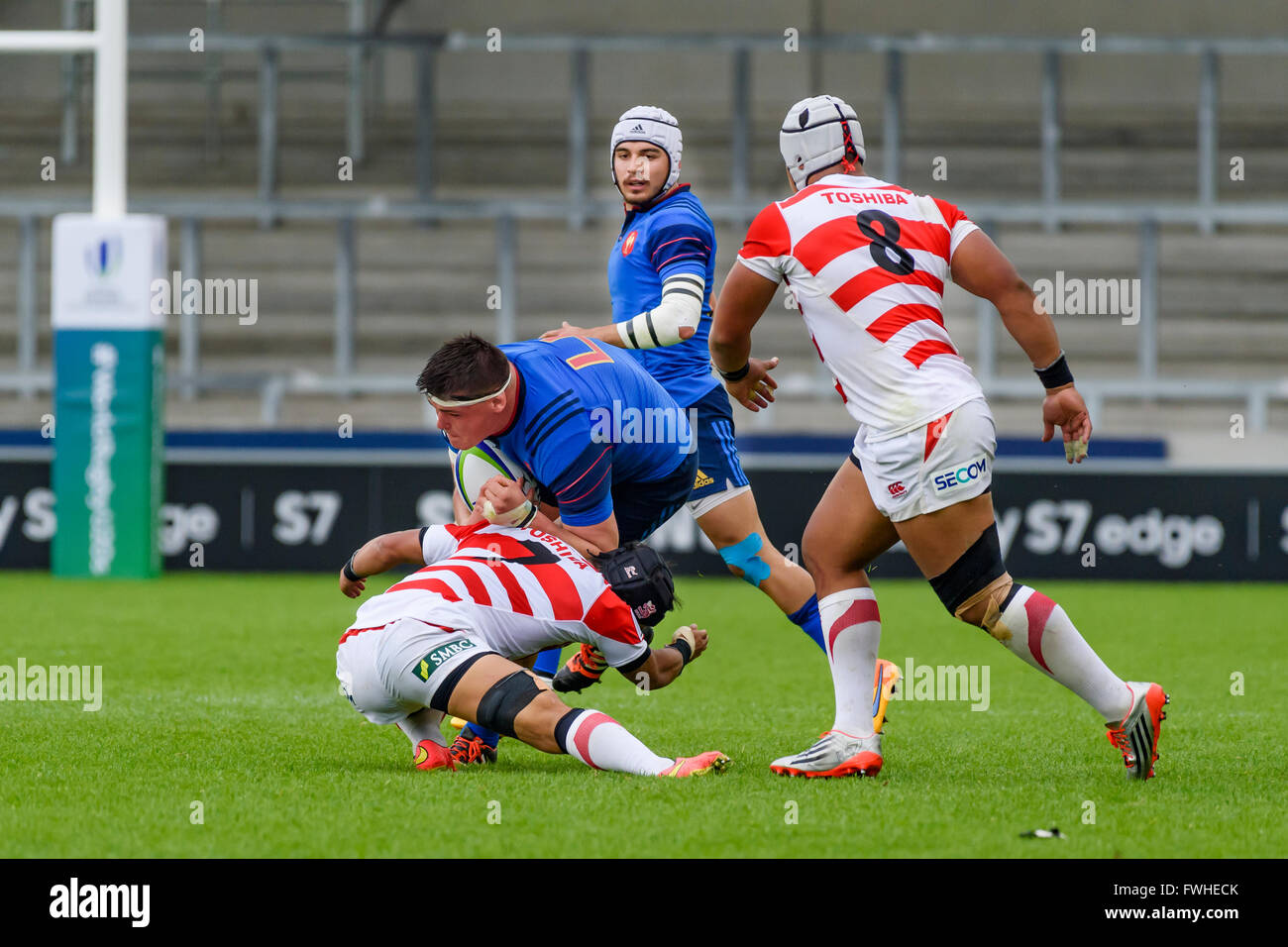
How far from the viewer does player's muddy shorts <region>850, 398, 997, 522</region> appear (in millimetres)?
4867

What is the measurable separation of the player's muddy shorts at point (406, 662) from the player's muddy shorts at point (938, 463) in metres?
1.20

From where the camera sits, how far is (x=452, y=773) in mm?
5051

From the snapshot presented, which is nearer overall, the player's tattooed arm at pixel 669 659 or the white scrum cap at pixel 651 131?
the player's tattooed arm at pixel 669 659

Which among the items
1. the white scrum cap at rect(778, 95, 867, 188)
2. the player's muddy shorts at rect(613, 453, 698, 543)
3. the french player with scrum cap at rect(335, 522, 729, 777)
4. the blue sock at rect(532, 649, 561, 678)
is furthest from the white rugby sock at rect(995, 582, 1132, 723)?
the blue sock at rect(532, 649, 561, 678)

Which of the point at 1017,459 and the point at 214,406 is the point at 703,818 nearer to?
the point at 1017,459

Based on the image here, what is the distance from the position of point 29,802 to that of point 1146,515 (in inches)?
382

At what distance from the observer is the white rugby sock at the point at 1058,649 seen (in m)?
4.85

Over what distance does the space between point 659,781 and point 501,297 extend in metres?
10.8

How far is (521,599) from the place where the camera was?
5.13m

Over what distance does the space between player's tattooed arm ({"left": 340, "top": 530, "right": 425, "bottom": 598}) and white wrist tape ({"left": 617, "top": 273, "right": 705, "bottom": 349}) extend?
3.29 ft

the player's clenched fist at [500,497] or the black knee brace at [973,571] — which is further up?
the player's clenched fist at [500,497]

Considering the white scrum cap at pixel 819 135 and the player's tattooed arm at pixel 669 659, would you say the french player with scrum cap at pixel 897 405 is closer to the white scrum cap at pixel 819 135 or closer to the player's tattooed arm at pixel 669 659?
the white scrum cap at pixel 819 135

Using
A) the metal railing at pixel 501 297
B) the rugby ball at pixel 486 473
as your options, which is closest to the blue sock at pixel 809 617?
the rugby ball at pixel 486 473

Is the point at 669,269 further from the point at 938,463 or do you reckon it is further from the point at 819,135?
the point at 938,463
